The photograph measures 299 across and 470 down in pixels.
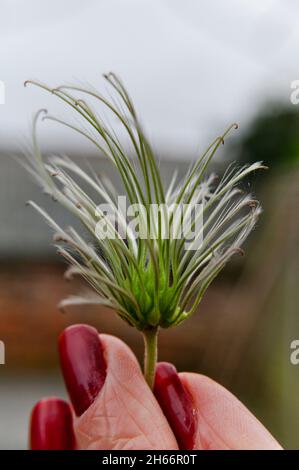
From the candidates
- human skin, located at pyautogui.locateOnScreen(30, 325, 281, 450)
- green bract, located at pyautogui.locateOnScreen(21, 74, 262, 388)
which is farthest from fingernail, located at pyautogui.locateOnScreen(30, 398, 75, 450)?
green bract, located at pyautogui.locateOnScreen(21, 74, 262, 388)

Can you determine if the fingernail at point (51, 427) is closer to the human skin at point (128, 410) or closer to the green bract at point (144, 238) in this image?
the human skin at point (128, 410)

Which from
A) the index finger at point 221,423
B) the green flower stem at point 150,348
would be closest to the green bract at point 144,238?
the green flower stem at point 150,348

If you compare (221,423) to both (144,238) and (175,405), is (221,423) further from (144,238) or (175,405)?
(144,238)

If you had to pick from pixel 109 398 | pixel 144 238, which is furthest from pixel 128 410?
pixel 144 238

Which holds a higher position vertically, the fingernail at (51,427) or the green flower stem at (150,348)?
the green flower stem at (150,348)

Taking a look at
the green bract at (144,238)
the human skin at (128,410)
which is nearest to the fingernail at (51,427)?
the human skin at (128,410)

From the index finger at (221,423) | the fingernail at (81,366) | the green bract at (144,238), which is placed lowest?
the index finger at (221,423)
